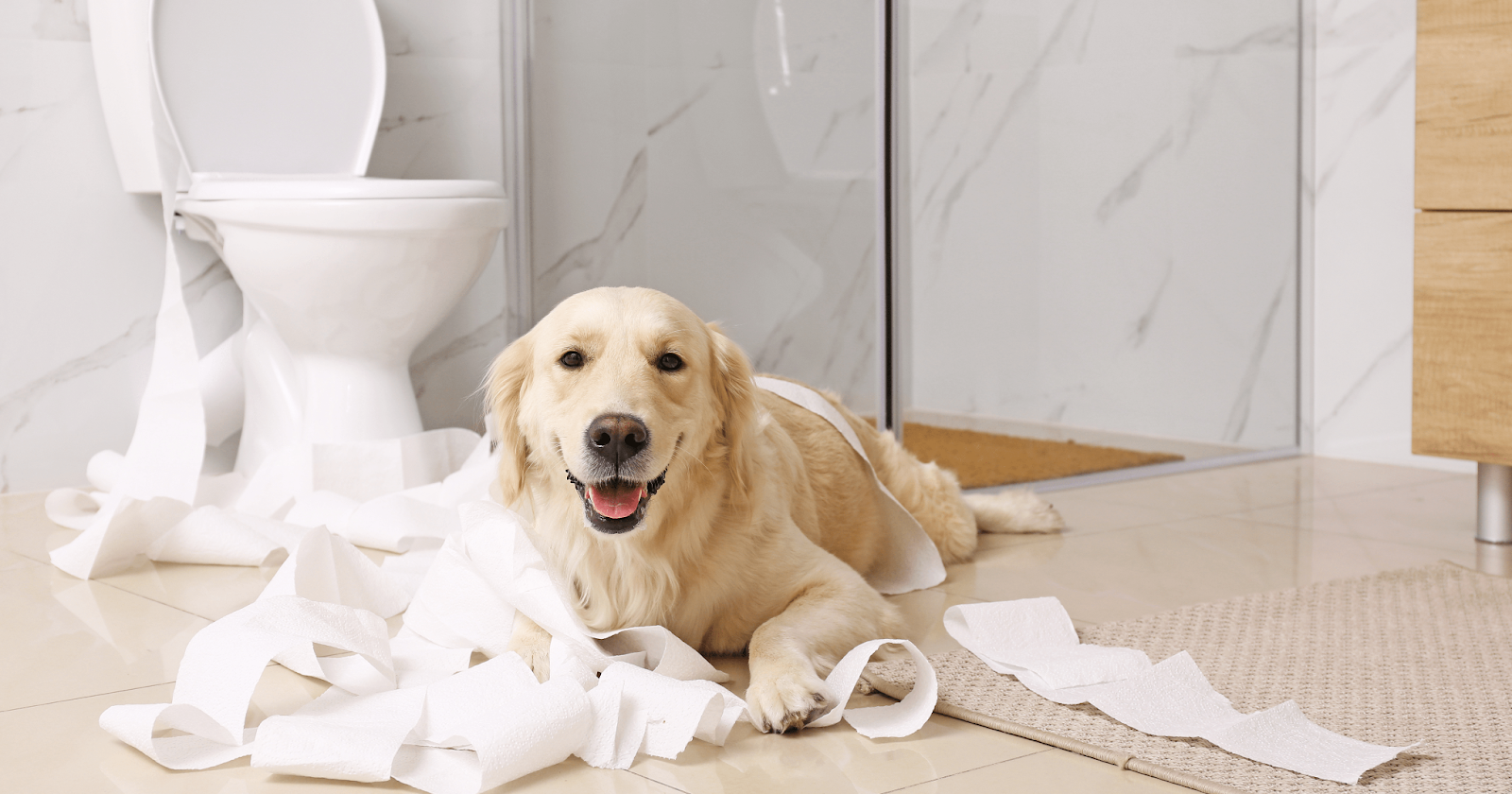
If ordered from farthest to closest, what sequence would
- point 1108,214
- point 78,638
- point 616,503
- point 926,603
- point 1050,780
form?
point 1108,214
point 926,603
point 78,638
point 616,503
point 1050,780

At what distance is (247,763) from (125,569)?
112 cm

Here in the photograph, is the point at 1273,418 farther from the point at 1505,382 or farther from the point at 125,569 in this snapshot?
the point at 125,569

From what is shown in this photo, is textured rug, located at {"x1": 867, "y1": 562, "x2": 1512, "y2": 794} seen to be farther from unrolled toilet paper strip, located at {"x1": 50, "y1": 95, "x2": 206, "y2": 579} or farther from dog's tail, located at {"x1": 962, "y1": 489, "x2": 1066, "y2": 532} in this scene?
unrolled toilet paper strip, located at {"x1": 50, "y1": 95, "x2": 206, "y2": 579}

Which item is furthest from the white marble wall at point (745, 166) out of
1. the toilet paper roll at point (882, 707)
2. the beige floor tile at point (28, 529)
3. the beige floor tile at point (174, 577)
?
the toilet paper roll at point (882, 707)

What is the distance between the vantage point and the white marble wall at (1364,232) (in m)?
3.68

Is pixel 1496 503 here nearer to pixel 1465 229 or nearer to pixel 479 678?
pixel 1465 229

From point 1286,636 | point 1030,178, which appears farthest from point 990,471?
point 1286,636

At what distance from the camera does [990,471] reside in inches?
129

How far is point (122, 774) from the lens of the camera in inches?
52.4

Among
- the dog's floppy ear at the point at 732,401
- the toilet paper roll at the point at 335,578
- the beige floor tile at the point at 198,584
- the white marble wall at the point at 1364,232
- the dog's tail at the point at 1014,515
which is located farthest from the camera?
the white marble wall at the point at 1364,232

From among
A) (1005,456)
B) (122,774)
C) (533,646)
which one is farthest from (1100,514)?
(122,774)

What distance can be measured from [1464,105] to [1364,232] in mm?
1327

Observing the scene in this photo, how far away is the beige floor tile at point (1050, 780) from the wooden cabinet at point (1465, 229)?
1620mm

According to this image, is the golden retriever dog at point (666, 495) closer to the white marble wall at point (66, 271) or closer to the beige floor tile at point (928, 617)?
the beige floor tile at point (928, 617)
